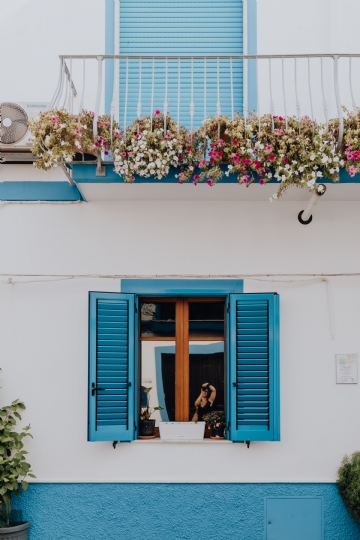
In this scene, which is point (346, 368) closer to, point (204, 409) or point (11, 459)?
point (204, 409)

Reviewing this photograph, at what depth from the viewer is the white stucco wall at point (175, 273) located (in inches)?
271

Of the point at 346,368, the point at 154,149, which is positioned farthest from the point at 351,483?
the point at 154,149

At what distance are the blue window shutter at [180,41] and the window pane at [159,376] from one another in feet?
8.70

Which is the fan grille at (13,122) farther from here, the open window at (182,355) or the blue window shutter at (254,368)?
the blue window shutter at (254,368)

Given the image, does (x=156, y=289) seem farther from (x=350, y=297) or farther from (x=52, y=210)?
(x=350, y=297)

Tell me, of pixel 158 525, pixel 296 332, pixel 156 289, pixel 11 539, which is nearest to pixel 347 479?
pixel 296 332

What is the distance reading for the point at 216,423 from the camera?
6.98 metres

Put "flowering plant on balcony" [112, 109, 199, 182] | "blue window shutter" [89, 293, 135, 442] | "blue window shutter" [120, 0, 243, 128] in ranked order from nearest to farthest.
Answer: "flowering plant on balcony" [112, 109, 199, 182] → "blue window shutter" [89, 293, 135, 442] → "blue window shutter" [120, 0, 243, 128]

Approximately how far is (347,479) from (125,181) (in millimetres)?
3679

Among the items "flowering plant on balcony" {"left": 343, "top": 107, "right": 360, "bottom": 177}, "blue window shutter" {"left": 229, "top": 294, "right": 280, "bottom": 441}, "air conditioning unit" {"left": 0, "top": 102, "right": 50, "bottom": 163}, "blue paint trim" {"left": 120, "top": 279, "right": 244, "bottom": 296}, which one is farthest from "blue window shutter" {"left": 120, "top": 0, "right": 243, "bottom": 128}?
"blue window shutter" {"left": 229, "top": 294, "right": 280, "bottom": 441}

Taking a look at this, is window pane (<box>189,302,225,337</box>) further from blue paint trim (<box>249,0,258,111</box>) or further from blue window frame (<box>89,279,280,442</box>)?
blue paint trim (<box>249,0,258,111</box>)

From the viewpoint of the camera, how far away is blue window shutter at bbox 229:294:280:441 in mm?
6727

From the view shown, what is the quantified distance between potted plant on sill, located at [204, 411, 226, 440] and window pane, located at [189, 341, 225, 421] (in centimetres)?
12

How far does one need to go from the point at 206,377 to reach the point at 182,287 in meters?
1.02
